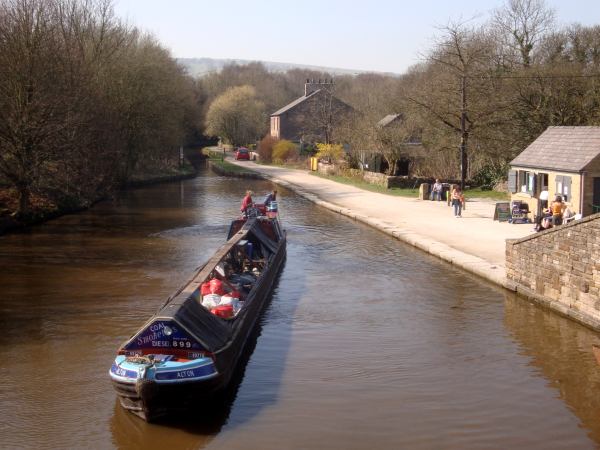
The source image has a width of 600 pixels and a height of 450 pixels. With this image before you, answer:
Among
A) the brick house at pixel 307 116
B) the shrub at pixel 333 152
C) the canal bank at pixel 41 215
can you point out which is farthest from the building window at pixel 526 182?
the brick house at pixel 307 116

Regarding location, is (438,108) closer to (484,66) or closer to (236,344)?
(484,66)

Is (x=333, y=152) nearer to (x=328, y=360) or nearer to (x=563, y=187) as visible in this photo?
(x=563, y=187)

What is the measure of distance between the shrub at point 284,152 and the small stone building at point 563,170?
4194 cm

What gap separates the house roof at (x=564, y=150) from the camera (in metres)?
24.5

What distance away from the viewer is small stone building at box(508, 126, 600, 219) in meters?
23.9

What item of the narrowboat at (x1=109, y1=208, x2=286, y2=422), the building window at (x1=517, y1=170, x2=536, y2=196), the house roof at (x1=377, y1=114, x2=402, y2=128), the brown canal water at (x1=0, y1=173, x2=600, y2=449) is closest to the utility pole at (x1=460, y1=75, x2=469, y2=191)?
the house roof at (x1=377, y1=114, x2=402, y2=128)

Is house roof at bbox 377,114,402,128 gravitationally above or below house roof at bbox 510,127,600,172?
above

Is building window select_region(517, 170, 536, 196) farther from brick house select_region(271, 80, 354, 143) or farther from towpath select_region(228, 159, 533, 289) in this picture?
brick house select_region(271, 80, 354, 143)

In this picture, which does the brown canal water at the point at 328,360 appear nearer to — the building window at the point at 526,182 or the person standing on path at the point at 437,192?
the building window at the point at 526,182

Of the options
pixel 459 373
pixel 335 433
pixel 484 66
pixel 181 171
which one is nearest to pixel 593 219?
pixel 459 373

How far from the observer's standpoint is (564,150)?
26219mm

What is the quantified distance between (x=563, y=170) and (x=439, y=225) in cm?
522

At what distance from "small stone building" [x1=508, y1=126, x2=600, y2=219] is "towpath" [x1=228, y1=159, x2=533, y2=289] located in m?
1.57

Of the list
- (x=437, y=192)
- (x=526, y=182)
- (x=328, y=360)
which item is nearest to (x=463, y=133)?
(x=437, y=192)
